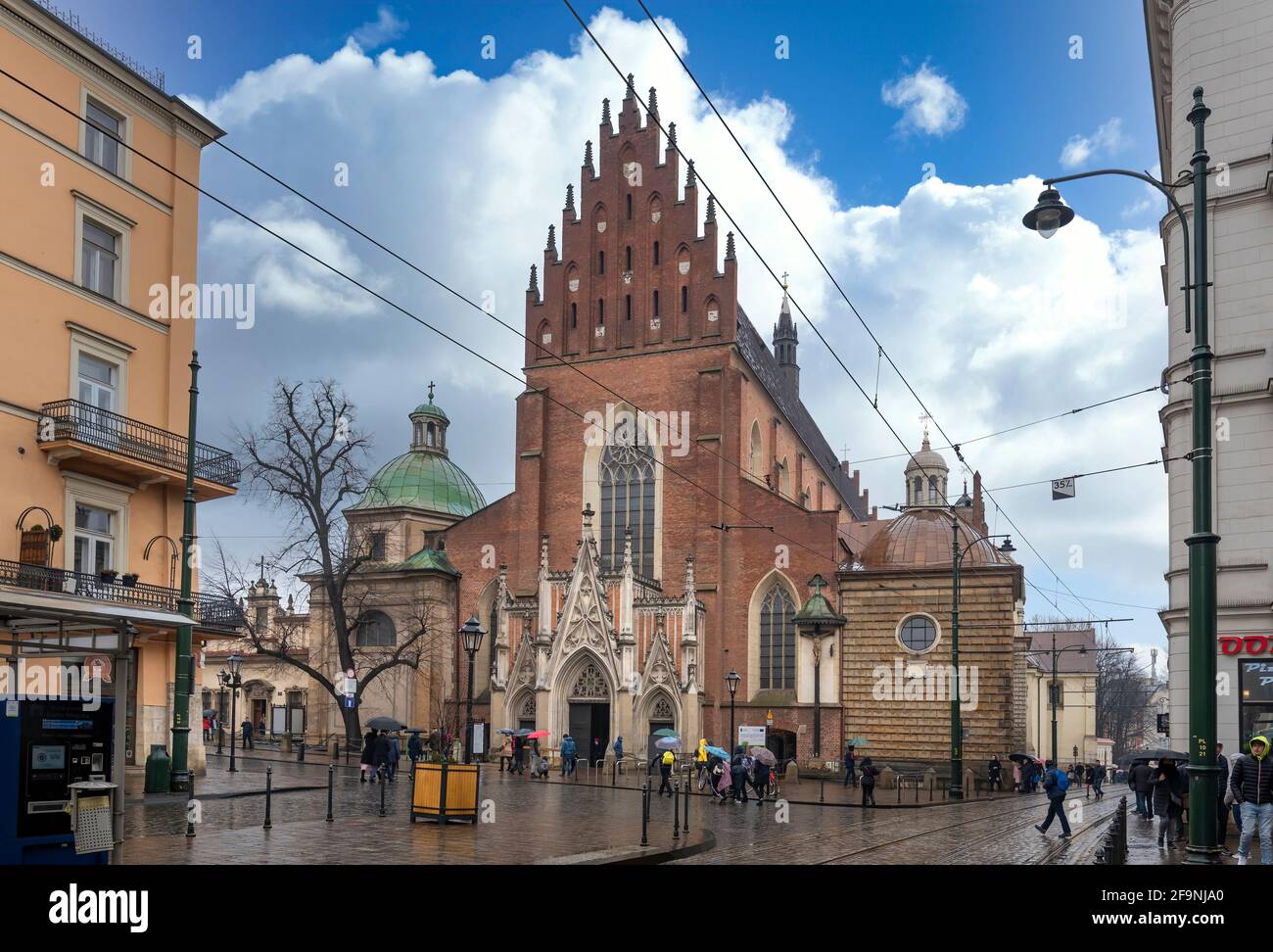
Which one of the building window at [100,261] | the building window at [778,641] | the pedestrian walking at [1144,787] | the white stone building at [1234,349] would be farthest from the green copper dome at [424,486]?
the white stone building at [1234,349]

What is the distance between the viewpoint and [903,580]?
47.3 meters

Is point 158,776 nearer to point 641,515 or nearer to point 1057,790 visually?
A: point 1057,790

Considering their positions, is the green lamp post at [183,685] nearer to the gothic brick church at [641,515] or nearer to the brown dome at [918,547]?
the gothic brick church at [641,515]

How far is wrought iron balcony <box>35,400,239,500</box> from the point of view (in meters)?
24.8

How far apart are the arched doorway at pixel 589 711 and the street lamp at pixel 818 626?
308 inches

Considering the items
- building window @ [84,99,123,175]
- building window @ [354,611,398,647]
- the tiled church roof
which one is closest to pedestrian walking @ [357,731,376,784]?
building window @ [84,99,123,175]

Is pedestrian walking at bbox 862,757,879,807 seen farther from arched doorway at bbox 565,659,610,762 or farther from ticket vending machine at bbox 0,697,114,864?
ticket vending machine at bbox 0,697,114,864

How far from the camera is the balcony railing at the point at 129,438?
81.6 ft

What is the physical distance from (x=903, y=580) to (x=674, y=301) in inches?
580

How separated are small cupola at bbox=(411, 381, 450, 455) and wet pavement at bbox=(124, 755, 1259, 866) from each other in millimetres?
36138

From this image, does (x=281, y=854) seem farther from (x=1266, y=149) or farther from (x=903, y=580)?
(x=903, y=580)

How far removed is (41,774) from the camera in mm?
10586
